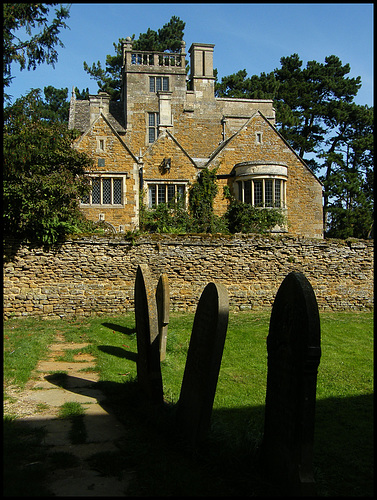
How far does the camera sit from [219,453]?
16.9ft

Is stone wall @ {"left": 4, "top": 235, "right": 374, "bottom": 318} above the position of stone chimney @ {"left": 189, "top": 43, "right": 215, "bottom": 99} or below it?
below

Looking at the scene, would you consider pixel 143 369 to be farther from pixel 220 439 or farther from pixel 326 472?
pixel 326 472

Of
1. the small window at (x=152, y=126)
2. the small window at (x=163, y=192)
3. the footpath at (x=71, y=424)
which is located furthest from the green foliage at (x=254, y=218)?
the footpath at (x=71, y=424)

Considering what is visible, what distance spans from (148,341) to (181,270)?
10686 mm

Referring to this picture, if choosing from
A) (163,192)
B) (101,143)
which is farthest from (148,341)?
(163,192)

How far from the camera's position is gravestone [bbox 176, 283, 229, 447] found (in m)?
5.31

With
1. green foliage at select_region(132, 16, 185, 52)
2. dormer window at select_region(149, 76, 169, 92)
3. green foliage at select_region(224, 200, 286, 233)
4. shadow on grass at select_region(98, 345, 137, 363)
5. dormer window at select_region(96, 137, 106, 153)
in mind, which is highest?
green foliage at select_region(132, 16, 185, 52)

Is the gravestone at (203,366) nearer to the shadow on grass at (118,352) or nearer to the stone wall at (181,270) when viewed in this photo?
the shadow on grass at (118,352)

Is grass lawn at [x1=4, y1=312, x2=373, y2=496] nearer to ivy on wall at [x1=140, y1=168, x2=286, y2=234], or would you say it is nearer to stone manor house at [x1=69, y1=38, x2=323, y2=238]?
ivy on wall at [x1=140, y1=168, x2=286, y2=234]

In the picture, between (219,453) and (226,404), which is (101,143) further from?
(219,453)

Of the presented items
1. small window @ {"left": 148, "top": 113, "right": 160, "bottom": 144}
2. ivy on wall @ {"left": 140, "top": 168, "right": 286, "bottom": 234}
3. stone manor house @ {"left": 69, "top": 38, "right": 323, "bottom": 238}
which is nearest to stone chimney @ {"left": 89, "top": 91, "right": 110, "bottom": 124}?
small window @ {"left": 148, "top": 113, "right": 160, "bottom": 144}

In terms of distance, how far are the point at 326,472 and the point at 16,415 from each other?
13.4ft

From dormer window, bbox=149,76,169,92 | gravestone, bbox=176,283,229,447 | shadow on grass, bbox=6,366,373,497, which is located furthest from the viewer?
dormer window, bbox=149,76,169,92

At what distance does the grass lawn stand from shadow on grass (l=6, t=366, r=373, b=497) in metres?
0.01
